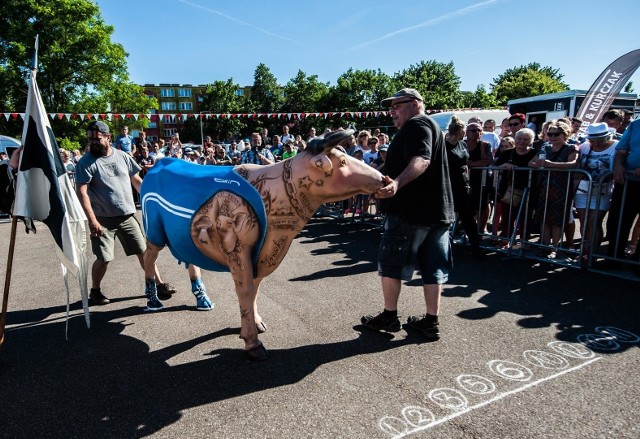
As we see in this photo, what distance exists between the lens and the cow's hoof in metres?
3.06

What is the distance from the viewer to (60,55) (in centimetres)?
2636

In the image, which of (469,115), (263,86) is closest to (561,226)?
(469,115)

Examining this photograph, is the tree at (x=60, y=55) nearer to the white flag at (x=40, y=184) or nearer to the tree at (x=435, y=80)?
the white flag at (x=40, y=184)

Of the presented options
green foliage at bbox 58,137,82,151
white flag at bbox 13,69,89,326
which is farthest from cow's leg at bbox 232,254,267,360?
green foliage at bbox 58,137,82,151

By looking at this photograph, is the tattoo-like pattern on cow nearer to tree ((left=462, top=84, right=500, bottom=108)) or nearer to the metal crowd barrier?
the metal crowd barrier

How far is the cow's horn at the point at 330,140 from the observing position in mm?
2646

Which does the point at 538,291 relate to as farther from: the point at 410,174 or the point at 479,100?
the point at 479,100

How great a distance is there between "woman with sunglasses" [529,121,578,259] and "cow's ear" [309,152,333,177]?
4288 mm

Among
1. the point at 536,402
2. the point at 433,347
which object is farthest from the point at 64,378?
the point at 536,402

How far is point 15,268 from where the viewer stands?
6.14m

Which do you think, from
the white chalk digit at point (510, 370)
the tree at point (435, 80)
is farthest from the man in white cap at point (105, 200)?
the tree at point (435, 80)

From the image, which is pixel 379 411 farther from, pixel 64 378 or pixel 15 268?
pixel 15 268

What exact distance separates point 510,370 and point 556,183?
12.6 feet

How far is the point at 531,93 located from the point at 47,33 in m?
48.4
